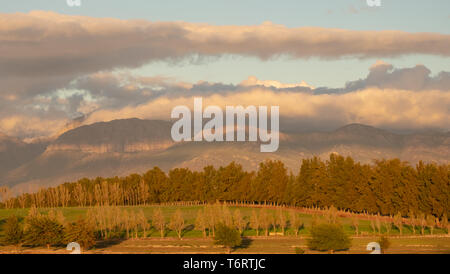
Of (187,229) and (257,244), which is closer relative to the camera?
(257,244)

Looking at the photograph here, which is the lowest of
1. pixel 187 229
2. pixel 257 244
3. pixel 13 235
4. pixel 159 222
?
pixel 187 229

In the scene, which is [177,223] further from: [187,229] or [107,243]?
[107,243]

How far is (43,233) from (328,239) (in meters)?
47.8

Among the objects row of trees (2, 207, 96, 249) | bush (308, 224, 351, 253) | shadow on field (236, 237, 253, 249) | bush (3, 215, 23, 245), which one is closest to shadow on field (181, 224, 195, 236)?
shadow on field (236, 237, 253, 249)

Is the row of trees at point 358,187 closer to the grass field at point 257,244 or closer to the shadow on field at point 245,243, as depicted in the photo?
the grass field at point 257,244

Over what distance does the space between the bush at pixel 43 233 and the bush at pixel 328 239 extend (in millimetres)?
43177

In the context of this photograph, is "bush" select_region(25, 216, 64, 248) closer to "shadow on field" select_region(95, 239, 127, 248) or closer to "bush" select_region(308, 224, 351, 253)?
"shadow on field" select_region(95, 239, 127, 248)

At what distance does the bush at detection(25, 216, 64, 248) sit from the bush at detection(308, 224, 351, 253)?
4318 centimetres

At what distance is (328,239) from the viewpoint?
89688 mm

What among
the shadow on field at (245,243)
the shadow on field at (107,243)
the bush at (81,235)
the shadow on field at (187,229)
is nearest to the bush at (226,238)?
the shadow on field at (245,243)

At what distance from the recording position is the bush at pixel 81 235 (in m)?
101

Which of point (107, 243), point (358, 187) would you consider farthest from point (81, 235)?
point (358, 187)
